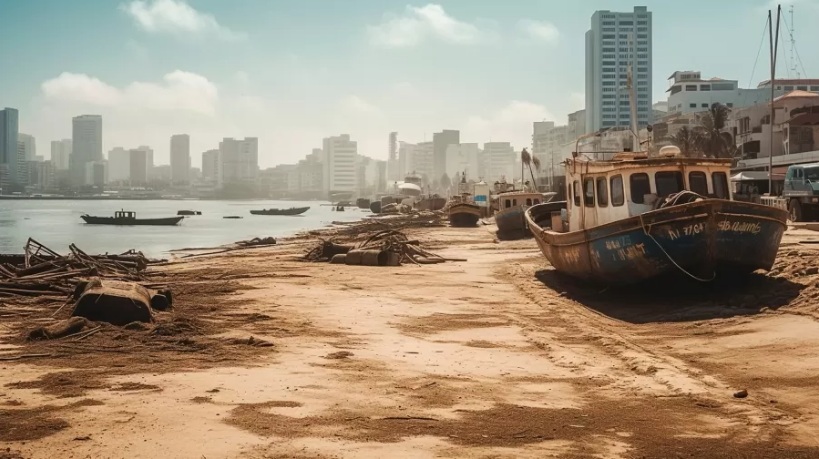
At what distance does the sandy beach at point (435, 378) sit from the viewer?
6203 millimetres

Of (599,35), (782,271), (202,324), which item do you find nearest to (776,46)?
(782,271)

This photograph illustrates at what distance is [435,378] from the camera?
862cm

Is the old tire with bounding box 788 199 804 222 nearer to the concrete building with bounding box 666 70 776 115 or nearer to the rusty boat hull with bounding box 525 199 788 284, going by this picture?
the rusty boat hull with bounding box 525 199 788 284

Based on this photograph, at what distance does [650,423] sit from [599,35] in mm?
202510

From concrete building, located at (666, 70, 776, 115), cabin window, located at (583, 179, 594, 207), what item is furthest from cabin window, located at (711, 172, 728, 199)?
concrete building, located at (666, 70, 776, 115)

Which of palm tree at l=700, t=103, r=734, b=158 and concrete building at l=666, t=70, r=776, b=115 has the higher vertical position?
concrete building at l=666, t=70, r=776, b=115

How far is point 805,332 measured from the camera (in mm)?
10477

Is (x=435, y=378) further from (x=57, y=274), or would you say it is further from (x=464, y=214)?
(x=464, y=214)

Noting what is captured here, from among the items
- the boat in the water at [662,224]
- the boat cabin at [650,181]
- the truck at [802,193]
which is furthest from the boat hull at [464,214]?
the boat cabin at [650,181]

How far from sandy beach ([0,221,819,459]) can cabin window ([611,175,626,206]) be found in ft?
6.11

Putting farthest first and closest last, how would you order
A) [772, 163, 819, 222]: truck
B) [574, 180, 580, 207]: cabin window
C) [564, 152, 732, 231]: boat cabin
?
[772, 163, 819, 222]: truck, [574, 180, 580, 207]: cabin window, [564, 152, 732, 231]: boat cabin

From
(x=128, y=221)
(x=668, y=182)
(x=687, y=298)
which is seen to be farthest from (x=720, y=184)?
(x=128, y=221)

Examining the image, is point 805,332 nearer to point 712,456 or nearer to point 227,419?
point 712,456

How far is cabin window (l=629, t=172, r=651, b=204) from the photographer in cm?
1581
